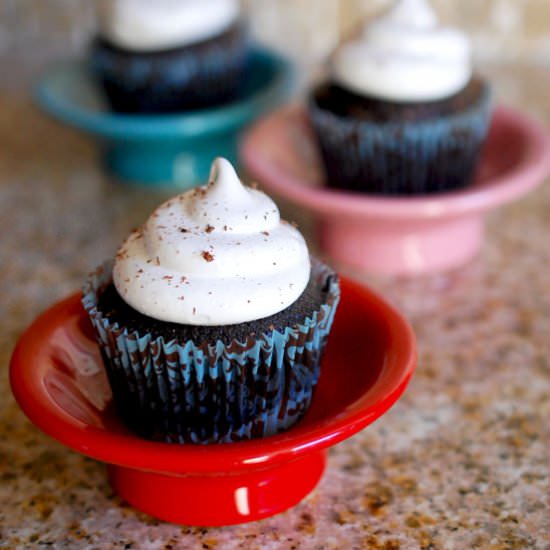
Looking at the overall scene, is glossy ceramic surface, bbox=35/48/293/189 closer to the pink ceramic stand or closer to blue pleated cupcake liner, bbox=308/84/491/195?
the pink ceramic stand

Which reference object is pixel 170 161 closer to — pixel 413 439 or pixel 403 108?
pixel 403 108

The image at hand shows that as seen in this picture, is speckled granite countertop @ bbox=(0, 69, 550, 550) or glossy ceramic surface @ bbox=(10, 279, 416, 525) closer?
glossy ceramic surface @ bbox=(10, 279, 416, 525)

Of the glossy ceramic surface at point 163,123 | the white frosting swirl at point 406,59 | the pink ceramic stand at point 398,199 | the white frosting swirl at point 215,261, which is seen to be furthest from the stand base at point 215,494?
the glossy ceramic surface at point 163,123

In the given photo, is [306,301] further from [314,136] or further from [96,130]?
[96,130]

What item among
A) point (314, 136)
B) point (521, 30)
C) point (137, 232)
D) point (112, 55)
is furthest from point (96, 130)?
point (521, 30)

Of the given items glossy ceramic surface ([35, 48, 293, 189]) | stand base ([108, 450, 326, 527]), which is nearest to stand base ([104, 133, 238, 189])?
glossy ceramic surface ([35, 48, 293, 189])
